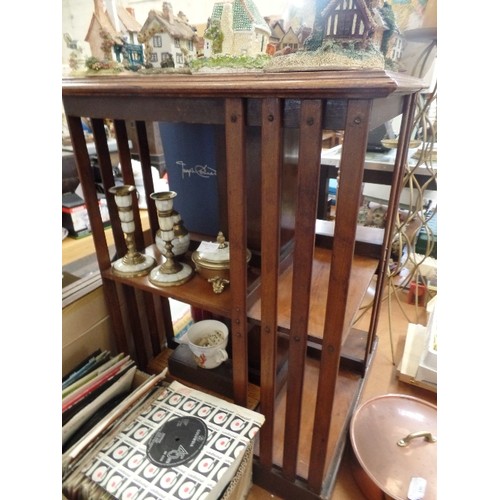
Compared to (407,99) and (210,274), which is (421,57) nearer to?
(407,99)

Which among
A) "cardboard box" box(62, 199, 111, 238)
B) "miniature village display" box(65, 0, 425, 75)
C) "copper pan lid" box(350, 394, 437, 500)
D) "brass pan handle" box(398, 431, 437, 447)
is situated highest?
"miniature village display" box(65, 0, 425, 75)

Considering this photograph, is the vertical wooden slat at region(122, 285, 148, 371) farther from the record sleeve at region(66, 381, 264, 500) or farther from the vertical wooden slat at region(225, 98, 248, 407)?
the vertical wooden slat at region(225, 98, 248, 407)

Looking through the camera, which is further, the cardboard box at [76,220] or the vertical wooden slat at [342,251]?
the cardboard box at [76,220]

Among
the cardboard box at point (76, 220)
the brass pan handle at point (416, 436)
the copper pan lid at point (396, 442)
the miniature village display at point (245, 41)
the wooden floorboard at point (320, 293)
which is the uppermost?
the miniature village display at point (245, 41)

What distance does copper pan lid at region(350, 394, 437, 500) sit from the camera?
2.84 feet

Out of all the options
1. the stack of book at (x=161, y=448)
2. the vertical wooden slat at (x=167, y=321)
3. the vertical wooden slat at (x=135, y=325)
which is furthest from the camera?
the vertical wooden slat at (x=167, y=321)

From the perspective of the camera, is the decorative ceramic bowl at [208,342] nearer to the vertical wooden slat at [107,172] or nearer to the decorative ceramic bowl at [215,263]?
the decorative ceramic bowl at [215,263]

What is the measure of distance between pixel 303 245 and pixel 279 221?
2.5 inches

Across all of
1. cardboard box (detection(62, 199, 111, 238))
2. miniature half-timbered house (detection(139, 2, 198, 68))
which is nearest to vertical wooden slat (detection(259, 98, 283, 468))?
miniature half-timbered house (detection(139, 2, 198, 68))

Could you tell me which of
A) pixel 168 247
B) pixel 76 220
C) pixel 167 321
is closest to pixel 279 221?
pixel 168 247

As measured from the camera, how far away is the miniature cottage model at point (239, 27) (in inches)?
23.3

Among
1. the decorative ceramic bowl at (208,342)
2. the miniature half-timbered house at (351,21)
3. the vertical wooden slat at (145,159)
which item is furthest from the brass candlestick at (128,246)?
the miniature half-timbered house at (351,21)

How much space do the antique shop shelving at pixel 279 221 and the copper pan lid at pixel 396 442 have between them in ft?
0.21

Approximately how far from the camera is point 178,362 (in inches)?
42.0
